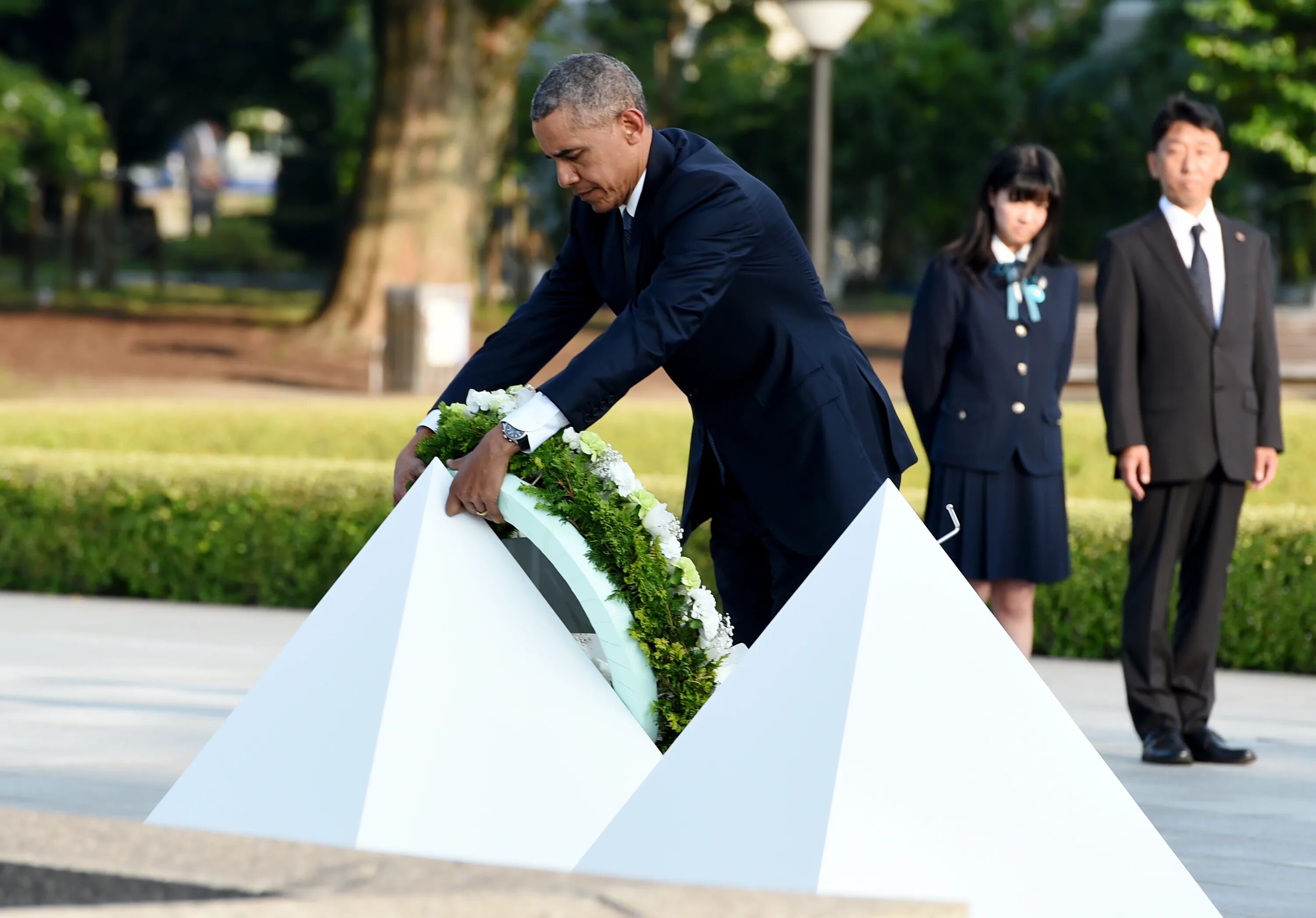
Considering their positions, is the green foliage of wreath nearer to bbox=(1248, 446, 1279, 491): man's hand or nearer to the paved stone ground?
the paved stone ground

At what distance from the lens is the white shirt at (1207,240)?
19.6ft

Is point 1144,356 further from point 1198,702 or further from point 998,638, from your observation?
point 998,638

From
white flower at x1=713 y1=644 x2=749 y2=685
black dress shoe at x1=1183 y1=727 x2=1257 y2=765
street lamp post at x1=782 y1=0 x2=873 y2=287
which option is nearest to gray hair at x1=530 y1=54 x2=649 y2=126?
white flower at x1=713 y1=644 x2=749 y2=685

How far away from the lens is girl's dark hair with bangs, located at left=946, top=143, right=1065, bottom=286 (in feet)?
19.2

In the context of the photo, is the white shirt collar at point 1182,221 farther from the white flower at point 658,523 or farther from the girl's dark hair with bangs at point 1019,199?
the white flower at point 658,523

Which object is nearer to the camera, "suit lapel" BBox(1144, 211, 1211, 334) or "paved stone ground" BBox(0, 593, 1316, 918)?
"paved stone ground" BBox(0, 593, 1316, 918)

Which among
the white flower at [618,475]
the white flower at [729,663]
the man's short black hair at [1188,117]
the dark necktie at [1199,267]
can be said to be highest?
the man's short black hair at [1188,117]

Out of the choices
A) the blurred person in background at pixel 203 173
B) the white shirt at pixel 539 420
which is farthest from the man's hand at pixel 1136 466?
the blurred person in background at pixel 203 173

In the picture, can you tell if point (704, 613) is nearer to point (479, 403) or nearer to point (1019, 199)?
point (479, 403)

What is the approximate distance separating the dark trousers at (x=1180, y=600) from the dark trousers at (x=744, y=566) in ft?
6.11

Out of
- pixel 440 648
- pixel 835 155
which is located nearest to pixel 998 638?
pixel 440 648

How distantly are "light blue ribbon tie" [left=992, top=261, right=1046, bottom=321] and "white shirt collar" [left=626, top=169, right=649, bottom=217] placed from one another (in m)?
2.33

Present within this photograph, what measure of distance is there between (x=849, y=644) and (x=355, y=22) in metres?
35.2

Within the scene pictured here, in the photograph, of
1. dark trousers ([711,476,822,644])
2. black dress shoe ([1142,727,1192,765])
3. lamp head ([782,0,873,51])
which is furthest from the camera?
lamp head ([782,0,873,51])
